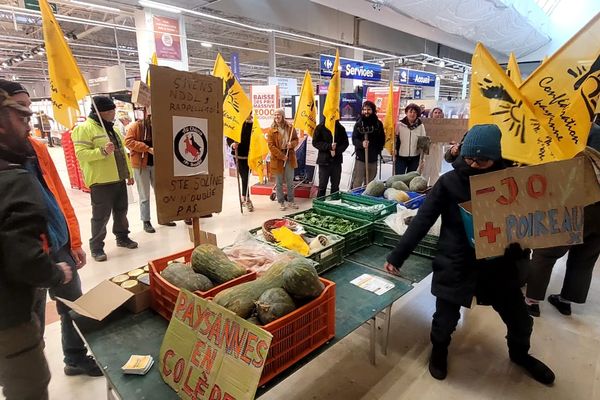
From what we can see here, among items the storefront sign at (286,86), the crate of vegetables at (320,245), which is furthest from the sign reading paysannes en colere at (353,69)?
the crate of vegetables at (320,245)

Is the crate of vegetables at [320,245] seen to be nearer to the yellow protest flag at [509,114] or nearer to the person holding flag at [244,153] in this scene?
the yellow protest flag at [509,114]

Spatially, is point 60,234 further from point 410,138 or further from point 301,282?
point 410,138

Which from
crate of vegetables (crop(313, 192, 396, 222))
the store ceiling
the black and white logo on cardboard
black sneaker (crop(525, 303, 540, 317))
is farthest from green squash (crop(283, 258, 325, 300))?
the store ceiling

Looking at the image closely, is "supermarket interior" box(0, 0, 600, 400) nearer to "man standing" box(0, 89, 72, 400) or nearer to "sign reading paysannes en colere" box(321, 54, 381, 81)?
"man standing" box(0, 89, 72, 400)

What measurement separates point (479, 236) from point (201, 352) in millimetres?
1211

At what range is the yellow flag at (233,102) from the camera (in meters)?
4.20

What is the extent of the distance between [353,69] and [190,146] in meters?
8.11

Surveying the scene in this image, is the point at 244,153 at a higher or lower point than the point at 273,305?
higher

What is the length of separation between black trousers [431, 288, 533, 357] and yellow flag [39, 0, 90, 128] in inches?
112

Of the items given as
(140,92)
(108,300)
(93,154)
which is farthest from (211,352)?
(93,154)

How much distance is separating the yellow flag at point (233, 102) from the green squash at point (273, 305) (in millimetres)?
3366

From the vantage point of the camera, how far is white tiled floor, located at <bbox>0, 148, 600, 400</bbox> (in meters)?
1.90

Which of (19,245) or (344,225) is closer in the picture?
(19,245)

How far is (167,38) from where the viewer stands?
6516mm
